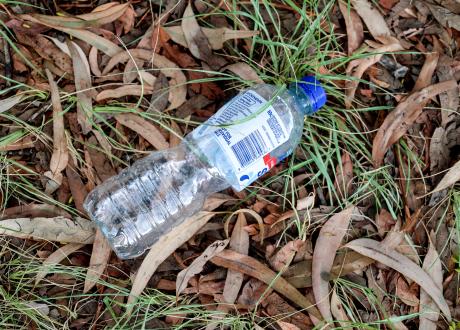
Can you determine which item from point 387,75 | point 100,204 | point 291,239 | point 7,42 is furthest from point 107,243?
point 387,75

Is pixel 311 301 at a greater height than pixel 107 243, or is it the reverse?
pixel 107 243

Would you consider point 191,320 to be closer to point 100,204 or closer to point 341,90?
point 100,204

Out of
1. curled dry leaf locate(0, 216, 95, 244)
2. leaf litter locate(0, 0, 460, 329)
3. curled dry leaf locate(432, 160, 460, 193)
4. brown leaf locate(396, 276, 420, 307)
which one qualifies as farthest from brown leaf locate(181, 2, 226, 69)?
brown leaf locate(396, 276, 420, 307)

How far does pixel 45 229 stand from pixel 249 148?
0.73 meters

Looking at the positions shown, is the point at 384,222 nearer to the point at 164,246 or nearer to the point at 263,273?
the point at 263,273

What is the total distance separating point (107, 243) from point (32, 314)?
0.33 m

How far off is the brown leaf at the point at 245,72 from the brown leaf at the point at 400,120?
1.50ft

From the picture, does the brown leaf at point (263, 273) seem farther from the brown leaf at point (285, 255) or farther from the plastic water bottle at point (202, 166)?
the plastic water bottle at point (202, 166)

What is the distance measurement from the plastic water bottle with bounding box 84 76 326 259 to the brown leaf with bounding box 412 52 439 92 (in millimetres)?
421

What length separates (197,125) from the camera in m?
1.75

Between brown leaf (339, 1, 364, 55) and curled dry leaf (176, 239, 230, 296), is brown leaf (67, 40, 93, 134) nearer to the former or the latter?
curled dry leaf (176, 239, 230, 296)

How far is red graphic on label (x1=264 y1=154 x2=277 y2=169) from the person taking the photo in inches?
62.2

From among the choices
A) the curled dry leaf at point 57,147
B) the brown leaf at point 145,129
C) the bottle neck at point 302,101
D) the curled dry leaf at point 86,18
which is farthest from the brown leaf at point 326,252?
the curled dry leaf at point 86,18

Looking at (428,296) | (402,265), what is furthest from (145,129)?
(428,296)
